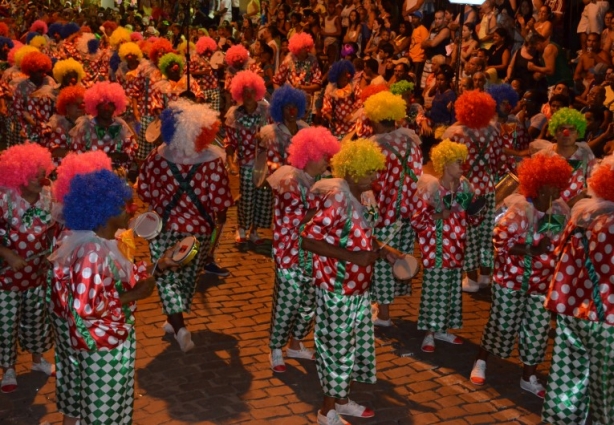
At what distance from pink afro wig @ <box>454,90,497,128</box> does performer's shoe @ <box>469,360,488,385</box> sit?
9.29ft

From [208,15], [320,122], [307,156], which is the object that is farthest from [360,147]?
[208,15]

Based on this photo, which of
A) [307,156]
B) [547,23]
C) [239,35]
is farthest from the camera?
[239,35]

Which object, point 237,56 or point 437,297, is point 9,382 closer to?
point 437,297

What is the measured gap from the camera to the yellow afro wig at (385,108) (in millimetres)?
8406

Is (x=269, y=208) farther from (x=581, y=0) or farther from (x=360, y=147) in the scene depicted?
(x=581, y=0)

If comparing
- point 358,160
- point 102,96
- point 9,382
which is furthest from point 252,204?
point 358,160

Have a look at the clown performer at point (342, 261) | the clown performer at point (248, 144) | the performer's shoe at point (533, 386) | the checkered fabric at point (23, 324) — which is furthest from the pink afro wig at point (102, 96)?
the performer's shoe at point (533, 386)

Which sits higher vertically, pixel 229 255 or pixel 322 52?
pixel 322 52

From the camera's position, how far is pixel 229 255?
34.8 ft

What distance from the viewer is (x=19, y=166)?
6.53 m

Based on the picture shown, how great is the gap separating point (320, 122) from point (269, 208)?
609 cm

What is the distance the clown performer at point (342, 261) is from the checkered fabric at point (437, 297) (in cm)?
154

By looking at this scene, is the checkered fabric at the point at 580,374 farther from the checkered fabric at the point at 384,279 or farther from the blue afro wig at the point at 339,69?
the blue afro wig at the point at 339,69

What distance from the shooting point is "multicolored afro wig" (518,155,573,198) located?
6.66 m
